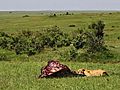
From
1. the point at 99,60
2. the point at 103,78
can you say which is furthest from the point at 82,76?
the point at 99,60

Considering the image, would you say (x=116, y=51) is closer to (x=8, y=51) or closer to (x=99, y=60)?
(x=99, y=60)

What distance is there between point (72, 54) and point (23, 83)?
1107cm

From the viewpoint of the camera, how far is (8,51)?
32.0 metres

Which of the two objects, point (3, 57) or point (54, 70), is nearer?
point (54, 70)

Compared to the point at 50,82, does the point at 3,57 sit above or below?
below

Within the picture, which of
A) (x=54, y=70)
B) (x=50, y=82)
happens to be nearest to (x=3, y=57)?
(x=54, y=70)

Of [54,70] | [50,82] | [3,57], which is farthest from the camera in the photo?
[3,57]

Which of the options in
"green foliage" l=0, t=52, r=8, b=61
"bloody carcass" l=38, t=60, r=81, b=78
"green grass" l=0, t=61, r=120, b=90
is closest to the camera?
"green grass" l=0, t=61, r=120, b=90

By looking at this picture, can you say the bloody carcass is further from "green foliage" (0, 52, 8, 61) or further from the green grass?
"green foliage" (0, 52, 8, 61)

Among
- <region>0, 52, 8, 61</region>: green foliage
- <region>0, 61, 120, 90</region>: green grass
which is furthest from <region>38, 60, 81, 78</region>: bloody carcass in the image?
<region>0, 52, 8, 61</region>: green foliage

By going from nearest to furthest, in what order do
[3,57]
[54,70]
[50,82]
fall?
[50,82] < [54,70] < [3,57]

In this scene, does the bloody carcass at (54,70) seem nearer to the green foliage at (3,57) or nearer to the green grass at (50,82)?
the green grass at (50,82)

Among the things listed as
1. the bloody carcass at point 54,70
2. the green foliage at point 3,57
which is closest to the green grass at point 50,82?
the bloody carcass at point 54,70

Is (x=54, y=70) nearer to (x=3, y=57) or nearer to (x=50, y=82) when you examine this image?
(x=50, y=82)
